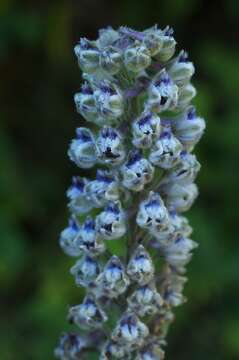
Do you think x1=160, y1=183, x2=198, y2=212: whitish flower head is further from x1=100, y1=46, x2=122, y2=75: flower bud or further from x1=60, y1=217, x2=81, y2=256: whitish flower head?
x1=100, y1=46, x2=122, y2=75: flower bud

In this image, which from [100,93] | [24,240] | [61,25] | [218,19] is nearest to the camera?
[100,93]

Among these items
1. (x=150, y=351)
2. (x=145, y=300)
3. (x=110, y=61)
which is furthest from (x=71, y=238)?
(x=110, y=61)

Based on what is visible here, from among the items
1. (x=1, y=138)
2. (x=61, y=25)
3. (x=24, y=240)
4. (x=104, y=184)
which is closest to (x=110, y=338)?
(x=104, y=184)

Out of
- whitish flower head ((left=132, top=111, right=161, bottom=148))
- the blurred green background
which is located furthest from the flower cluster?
the blurred green background

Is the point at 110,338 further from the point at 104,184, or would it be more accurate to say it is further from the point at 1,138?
the point at 1,138

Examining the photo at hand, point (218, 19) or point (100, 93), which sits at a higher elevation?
point (218, 19)

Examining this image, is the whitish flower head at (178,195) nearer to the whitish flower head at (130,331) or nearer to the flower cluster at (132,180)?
the flower cluster at (132,180)
